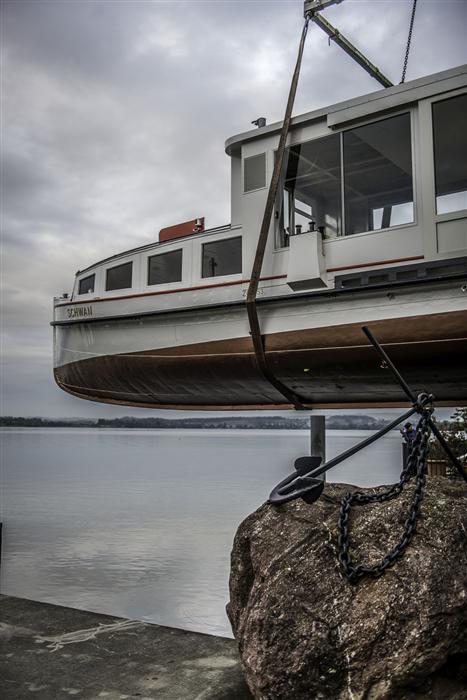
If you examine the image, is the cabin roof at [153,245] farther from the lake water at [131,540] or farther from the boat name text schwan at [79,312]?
the lake water at [131,540]

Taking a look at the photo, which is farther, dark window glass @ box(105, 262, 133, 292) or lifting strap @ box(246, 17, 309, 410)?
dark window glass @ box(105, 262, 133, 292)

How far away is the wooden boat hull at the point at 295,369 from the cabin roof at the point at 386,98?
7.63 ft

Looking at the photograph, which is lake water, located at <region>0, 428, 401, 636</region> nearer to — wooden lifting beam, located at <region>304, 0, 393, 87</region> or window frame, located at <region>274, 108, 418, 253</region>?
window frame, located at <region>274, 108, 418, 253</region>

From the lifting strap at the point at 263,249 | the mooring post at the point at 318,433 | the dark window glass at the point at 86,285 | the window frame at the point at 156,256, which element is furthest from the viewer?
the mooring post at the point at 318,433

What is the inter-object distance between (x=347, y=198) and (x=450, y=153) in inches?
49.1

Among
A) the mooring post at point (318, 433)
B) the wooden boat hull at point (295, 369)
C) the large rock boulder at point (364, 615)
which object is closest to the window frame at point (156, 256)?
the wooden boat hull at point (295, 369)

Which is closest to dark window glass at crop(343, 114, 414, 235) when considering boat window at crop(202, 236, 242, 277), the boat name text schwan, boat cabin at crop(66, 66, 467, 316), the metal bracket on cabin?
boat cabin at crop(66, 66, 467, 316)

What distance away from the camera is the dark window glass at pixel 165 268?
8.41m

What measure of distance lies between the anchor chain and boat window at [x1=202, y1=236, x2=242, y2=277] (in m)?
4.47

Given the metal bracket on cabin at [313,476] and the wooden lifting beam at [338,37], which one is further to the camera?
the wooden lifting beam at [338,37]

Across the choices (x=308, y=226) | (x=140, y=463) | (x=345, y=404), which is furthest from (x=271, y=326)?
(x=140, y=463)

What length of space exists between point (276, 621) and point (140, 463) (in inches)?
1015

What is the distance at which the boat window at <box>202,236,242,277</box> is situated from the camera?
7918mm

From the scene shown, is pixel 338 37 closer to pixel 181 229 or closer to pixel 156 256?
pixel 181 229
